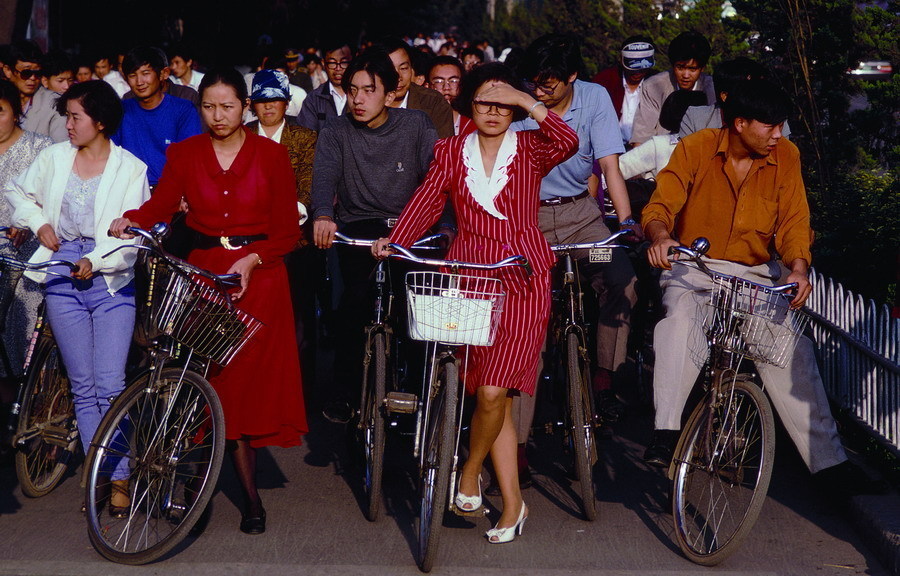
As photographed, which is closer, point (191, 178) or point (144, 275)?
point (191, 178)

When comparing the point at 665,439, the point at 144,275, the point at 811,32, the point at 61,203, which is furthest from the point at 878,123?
the point at 61,203

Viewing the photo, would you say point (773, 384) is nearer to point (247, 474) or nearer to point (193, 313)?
point (247, 474)

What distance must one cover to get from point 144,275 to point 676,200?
10.4 feet

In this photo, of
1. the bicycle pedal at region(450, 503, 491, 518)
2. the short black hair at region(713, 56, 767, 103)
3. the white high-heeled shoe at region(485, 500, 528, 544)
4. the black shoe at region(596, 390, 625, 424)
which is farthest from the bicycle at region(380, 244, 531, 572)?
the short black hair at region(713, 56, 767, 103)

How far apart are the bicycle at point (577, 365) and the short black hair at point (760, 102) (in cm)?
79

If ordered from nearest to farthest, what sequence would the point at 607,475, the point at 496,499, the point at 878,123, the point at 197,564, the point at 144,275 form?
the point at 197,564 → the point at 496,499 → the point at 607,475 → the point at 144,275 → the point at 878,123

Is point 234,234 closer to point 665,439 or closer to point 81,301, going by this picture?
point 81,301

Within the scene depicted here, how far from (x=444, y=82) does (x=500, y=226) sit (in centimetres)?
525

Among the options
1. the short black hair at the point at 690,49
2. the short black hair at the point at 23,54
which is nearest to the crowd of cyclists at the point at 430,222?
the short black hair at the point at 690,49

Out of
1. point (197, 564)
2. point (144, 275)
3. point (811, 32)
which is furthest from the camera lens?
point (811, 32)

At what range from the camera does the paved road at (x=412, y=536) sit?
5379 mm

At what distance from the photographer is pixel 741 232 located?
237 inches

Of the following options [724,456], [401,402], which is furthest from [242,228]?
[724,456]

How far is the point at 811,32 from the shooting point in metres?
10.5
